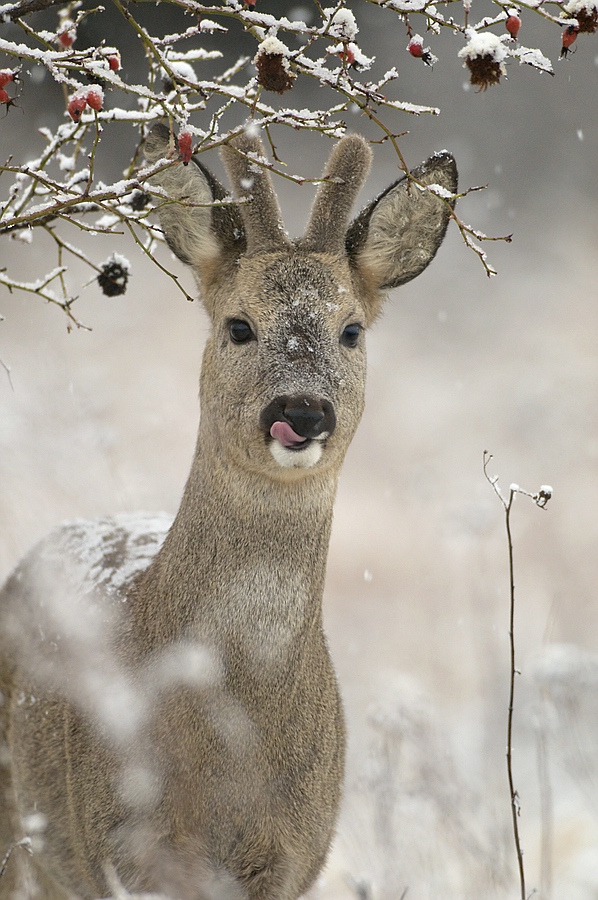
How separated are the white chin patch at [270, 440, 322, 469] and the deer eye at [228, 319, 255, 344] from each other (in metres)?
0.54

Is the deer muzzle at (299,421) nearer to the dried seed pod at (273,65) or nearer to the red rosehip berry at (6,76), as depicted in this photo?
the dried seed pod at (273,65)

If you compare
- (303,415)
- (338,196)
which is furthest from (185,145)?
(338,196)

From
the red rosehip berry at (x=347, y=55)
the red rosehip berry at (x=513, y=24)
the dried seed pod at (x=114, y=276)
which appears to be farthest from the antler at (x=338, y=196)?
the red rosehip berry at (x=513, y=24)

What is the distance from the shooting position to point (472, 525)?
728cm

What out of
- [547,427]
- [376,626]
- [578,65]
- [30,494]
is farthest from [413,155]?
[30,494]

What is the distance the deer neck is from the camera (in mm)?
3475

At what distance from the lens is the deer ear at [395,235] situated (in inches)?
156

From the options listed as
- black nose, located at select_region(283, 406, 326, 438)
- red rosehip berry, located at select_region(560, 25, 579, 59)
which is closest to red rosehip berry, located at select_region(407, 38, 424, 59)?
red rosehip berry, located at select_region(560, 25, 579, 59)

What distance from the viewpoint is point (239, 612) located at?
3.46m

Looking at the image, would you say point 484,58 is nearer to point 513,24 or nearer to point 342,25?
point 513,24

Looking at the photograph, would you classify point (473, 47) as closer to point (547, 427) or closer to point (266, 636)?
point (266, 636)

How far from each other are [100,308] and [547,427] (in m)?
6.18

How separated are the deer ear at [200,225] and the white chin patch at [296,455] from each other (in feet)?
3.50

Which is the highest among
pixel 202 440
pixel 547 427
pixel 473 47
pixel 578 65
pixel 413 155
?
pixel 578 65
